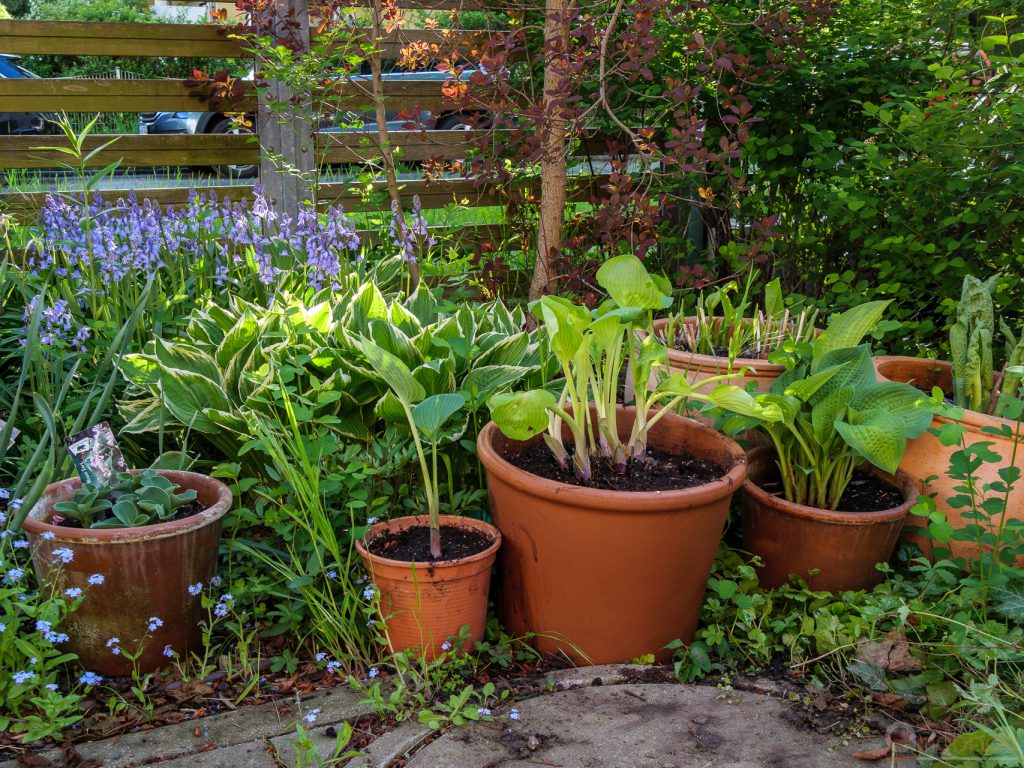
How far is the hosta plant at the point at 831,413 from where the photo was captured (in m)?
2.06

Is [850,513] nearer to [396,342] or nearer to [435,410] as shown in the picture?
[435,410]

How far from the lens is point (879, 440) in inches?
81.5

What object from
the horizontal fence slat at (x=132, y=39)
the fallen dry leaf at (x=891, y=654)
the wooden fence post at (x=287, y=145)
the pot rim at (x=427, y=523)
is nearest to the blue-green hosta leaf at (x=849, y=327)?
the fallen dry leaf at (x=891, y=654)

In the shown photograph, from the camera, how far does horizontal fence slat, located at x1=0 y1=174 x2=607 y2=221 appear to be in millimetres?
4094

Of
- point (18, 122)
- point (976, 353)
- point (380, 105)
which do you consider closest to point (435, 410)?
point (976, 353)

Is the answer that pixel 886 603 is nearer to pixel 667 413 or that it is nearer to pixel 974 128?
pixel 667 413

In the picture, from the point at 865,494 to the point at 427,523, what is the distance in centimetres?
123

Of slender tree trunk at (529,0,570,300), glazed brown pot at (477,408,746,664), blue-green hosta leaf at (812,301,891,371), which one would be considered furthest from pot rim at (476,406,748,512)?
slender tree trunk at (529,0,570,300)

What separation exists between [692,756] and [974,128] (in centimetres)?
218

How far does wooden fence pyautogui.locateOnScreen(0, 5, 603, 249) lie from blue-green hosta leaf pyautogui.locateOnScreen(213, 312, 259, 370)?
1.54 m

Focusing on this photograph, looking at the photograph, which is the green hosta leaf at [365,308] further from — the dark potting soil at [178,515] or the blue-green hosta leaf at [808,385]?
the blue-green hosta leaf at [808,385]

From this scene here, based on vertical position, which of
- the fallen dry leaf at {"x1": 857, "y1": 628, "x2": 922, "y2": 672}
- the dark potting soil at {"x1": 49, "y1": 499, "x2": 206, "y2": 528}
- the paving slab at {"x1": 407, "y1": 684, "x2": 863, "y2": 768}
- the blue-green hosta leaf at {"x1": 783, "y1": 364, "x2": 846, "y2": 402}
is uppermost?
the blue-green hosta leaf at {"x1": 783, "y1": 364, "x2": 846, "y2": 402}

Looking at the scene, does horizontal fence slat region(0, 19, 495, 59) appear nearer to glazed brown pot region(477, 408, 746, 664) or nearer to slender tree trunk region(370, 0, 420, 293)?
slender tree trunk region(370, 0, 420, 293)

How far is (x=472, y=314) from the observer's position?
9.45 ft
